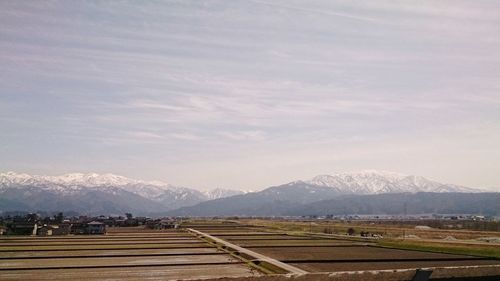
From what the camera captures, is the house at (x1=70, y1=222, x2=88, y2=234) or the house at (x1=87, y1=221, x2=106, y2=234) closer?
the house at (x1=87, y1=221, x2=106, y2=234)

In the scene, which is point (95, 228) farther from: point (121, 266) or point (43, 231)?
point (121, 266)

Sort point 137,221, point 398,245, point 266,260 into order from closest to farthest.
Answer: point 266,260 → point 398,245 → point 137,221

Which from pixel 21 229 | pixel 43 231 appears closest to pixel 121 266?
pixel 43 231

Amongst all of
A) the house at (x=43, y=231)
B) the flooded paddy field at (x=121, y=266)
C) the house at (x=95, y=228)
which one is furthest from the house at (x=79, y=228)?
the flooded paddy field at (x=121, y=266)

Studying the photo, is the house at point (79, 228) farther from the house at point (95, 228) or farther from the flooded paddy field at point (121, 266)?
the flooded paddy field at point (121, 266)

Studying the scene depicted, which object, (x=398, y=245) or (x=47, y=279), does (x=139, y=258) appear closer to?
(x=47, y=279)

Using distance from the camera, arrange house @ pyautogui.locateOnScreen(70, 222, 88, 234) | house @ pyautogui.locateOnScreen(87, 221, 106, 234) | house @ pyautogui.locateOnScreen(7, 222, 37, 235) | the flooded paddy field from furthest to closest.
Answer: house @ pyautogui.locateOnScreen(70, 222, 88, 234) < house @ pyautogui.locateOnScreen(87, 221, 106, 234) < house @ pyautogui.locateOnScreen(7, 222, 37, 235) < the flooded paddy field

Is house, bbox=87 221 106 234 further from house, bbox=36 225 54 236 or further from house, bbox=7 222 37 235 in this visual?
house, bbox=7 222 37 235

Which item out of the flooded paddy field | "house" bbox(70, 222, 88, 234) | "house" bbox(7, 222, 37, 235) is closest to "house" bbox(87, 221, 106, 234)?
"house" bbox(70, 222, 88, 234)

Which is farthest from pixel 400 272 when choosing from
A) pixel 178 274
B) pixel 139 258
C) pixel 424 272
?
pixel 139 258

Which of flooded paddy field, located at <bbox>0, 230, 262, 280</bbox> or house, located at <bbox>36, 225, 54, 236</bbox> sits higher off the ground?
flooded paddy field, located at <bbox>0, 230, 262, 280</bbox>

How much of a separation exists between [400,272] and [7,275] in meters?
35.5

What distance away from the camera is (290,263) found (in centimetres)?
Answer: 4331

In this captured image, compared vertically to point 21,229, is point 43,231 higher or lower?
lower
